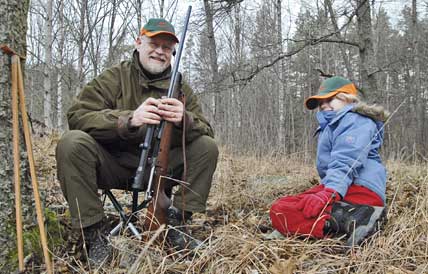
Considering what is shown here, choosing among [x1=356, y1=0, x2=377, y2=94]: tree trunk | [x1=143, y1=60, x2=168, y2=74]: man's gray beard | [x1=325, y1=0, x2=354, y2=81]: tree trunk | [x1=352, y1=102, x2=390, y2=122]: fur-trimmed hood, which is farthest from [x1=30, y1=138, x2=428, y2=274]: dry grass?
[x1=325, y1=0, x2=354, y2=81]: tree trunk

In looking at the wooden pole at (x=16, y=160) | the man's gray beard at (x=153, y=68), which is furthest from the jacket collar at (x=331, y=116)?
the wooden pole at (x=16, y=160)

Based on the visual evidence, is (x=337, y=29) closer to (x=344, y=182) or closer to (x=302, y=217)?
(x=344, y=182)

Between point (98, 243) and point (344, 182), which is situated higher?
point (344, 182)

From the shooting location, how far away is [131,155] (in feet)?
7.93

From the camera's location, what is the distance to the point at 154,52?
257 centimetres

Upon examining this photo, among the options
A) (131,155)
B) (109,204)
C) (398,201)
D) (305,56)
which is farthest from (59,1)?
(305,56)

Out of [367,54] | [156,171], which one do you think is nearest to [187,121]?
[156,171]

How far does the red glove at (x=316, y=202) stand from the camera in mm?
2118

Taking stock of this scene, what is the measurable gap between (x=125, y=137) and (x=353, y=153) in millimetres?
1380

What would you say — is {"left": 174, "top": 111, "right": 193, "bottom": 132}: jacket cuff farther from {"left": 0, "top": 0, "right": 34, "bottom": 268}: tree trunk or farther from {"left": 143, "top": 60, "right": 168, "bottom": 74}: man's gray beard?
{"left": 0, "top": 0, "right": 34, "bottom": 268}: tree trunk

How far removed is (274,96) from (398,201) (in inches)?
466

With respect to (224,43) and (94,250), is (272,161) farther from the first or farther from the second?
(224,43)

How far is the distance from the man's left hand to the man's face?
48cm

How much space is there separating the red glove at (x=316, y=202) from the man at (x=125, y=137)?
59 cm
